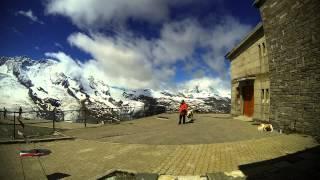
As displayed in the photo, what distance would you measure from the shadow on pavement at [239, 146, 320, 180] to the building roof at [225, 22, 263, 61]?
1192cm

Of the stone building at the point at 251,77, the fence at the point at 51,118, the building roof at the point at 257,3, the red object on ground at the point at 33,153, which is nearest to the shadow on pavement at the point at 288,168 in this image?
the red object on ground at the point at 33,153

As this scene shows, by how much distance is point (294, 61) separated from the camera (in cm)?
1277

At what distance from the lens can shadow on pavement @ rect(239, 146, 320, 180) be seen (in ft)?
22.3

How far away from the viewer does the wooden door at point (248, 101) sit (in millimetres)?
21422

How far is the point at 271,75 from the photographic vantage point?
50.2 feet

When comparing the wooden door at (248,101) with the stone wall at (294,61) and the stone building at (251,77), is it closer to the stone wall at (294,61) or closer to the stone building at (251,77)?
the stone building at (251,77)

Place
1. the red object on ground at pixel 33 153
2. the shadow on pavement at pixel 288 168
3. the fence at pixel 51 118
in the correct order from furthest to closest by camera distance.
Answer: the fence at pixel 51 118
the red object on ground at pixel 33 153
the shadow on pavement at pixel 288 168

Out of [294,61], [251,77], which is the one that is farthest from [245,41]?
[294,61]

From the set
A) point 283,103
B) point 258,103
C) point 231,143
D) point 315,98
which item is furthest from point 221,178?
point 258,103

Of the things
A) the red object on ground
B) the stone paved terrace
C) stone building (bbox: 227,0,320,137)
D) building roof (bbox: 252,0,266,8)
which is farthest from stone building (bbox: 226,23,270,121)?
the red object on ground

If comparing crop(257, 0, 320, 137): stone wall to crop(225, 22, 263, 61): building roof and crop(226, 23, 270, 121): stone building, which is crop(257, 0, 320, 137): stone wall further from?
crop(225, 22, 263, 61): building roof

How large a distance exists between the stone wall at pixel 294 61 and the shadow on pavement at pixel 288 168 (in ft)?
11.9

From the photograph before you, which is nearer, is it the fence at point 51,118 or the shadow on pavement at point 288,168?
the shadow on pavement at point 288,168

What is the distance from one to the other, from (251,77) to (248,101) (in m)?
2.53
